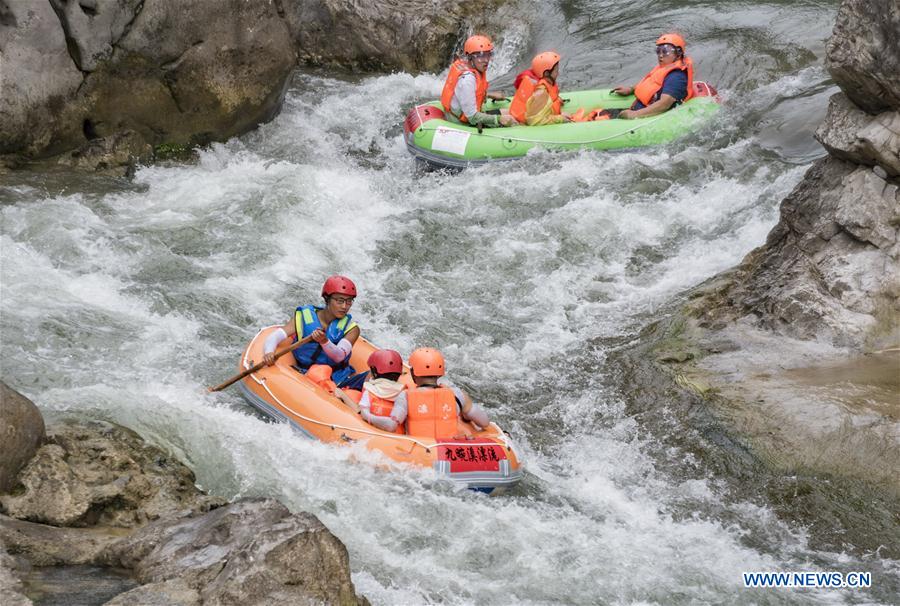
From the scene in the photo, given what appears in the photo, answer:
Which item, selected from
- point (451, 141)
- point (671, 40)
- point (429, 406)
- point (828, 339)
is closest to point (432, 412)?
point (429, 406)

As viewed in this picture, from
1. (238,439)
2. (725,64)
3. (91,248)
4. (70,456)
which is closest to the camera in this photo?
(70,456)

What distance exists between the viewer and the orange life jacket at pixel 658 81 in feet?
41.6

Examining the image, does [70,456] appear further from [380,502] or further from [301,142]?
[301,142]

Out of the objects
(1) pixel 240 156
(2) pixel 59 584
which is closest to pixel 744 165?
(1) pixel 240 156

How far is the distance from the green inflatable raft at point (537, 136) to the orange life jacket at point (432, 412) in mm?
5102

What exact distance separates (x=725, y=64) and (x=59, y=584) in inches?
435

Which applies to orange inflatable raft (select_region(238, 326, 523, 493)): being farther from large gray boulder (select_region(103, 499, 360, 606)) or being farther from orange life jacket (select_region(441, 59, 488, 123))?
orange life jacket (select_region(441, 59, 488, 123))

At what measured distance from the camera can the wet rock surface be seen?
4926 mm

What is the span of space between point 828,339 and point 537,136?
4.99 meters

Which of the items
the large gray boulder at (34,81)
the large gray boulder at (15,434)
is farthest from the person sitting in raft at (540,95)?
the large gray boulder at (15,434)

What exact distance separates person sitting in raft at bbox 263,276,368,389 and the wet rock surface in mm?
2031

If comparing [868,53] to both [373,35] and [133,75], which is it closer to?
[133,75]

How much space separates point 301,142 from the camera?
1304 cm

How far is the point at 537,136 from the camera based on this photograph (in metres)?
12.3
